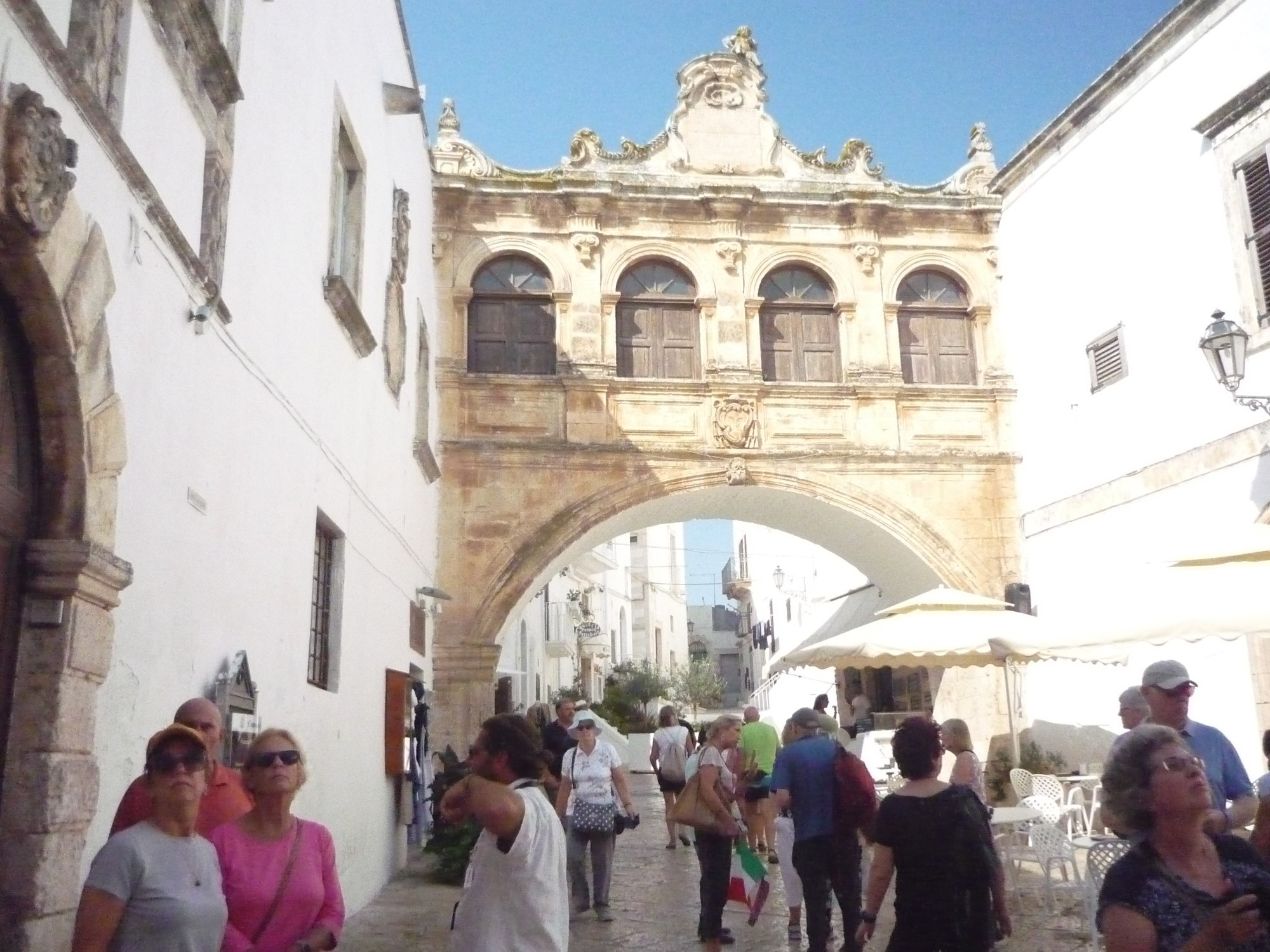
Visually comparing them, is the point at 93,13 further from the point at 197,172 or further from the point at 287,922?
the point at 287,922

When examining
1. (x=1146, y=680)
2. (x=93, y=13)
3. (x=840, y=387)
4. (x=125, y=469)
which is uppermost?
(x=840, y=387)

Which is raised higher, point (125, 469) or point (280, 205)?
point (280, 205)

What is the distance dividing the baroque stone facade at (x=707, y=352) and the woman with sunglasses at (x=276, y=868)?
9934 millimetres

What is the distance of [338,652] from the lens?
7.87 m

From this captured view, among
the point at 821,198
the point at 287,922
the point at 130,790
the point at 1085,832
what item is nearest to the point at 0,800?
the point at 130,790

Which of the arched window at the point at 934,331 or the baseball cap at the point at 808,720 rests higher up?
the arched window at the point at 934,331

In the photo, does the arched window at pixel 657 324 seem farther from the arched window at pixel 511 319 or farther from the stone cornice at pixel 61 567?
the stone cornice at pixel 61 567

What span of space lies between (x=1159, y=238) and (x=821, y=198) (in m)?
4.37

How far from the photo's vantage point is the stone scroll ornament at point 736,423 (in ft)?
45.3

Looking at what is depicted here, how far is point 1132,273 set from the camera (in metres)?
11.8

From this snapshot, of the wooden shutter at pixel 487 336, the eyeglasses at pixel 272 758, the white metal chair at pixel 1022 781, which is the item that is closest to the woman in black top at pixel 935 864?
the eyeglasses at pixel 272 758

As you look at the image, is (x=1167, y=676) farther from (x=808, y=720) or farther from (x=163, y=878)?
(x=163, y=878)

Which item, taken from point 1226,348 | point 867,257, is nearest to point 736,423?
point 867,257

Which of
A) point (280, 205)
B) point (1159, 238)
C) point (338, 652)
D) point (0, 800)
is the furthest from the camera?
point (1159, 238)
